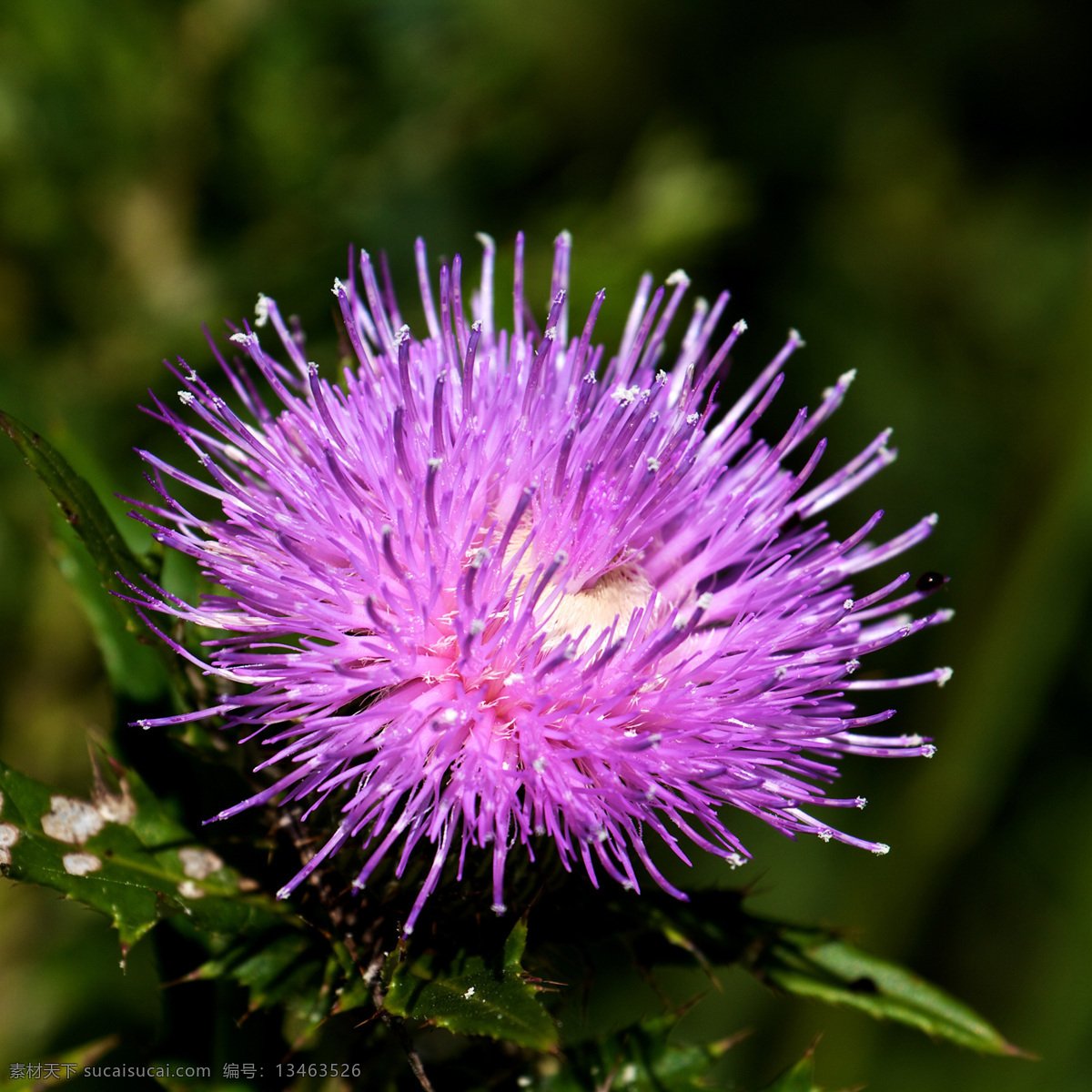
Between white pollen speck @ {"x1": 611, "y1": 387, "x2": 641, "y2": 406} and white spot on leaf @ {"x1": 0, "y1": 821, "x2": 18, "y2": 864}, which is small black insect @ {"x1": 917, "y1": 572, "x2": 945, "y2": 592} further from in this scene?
white spot on leaf @ {"x1": 0, "y1": 821, "x2": 18, "y2": 864}

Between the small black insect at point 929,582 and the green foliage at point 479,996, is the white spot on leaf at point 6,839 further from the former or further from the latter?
the small black insect at point 929,582

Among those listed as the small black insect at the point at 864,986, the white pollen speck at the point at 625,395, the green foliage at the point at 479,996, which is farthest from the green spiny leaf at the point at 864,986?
the white pollen speck at the point at 625,395

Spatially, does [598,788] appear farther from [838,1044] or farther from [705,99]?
[705,99]

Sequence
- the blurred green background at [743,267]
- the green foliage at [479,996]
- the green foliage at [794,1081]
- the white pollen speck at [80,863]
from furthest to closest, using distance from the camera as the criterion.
Result: the blurred green background at [743,267] → the green foliage at [794,1081] → the white pollen speck at [80,863] → the green foliage at [479,996]

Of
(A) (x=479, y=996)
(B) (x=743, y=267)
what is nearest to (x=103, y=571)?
(A) (x=479, y=996)

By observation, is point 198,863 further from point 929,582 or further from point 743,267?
point 743,267

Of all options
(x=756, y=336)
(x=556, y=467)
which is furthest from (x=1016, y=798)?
(x=556, y=467)
